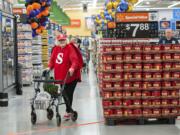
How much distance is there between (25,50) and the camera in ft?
52.6

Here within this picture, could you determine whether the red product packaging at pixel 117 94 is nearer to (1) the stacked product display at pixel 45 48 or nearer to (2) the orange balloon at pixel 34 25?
(2) the orange balloon at pixel 34 25

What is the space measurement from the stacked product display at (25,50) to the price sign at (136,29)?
8.26 m

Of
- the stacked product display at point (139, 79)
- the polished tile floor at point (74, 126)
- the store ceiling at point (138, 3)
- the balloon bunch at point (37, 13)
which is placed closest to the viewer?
the polished tile floor at point (74, 126)

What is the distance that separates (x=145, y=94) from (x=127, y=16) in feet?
6.18

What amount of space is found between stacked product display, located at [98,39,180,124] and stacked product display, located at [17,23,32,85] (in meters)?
8.59

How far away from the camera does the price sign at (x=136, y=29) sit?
26.5 ft

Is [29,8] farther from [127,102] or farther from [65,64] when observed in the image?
[127,102]

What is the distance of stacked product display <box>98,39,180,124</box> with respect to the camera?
763cm

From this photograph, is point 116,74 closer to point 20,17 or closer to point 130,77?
point 130,77

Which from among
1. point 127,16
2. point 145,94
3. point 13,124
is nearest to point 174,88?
point 145,94

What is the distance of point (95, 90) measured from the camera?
46.9ft

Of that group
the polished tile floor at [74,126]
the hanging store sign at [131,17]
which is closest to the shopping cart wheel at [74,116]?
the polished tile floor at [74,126]

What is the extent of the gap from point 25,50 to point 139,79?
907cm

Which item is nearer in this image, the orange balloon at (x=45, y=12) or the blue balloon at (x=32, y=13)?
the blue balloon at (x=32, y=13)
